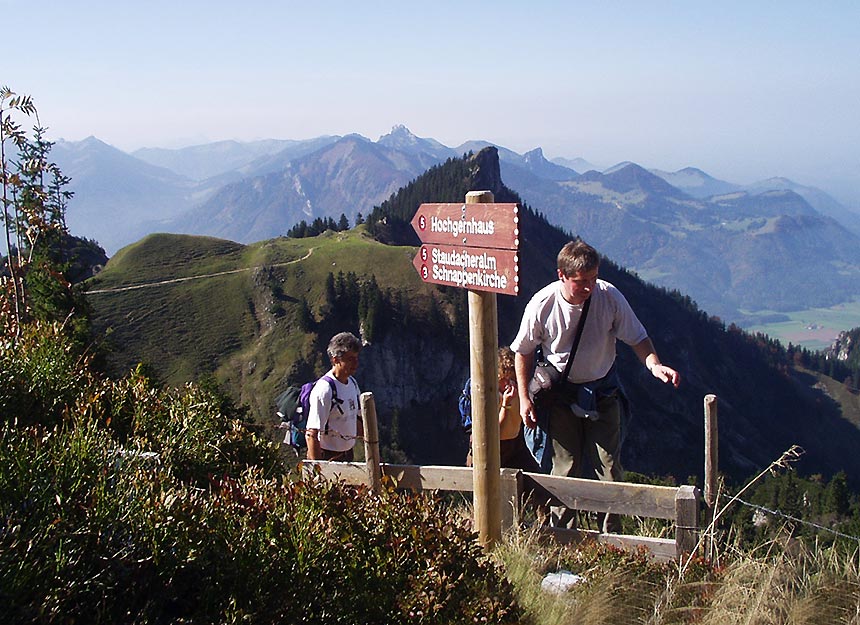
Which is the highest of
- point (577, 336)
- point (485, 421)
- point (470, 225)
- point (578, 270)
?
point (470, 225)

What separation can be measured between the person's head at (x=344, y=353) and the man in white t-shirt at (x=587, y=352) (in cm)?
158

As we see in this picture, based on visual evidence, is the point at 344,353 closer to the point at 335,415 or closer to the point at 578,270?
the point at 335,415

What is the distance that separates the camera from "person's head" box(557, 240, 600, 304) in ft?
19.3

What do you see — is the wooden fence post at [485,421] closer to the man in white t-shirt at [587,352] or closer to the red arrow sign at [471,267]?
the red arrow sign at [471,267]

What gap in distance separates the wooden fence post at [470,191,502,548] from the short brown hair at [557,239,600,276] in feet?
3.23

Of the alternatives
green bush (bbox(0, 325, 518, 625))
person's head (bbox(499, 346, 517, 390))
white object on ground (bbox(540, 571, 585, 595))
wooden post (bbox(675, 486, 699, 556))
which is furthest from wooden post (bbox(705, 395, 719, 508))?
green bush (bbox(0, 325, 518, 625))

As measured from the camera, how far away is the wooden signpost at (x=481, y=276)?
15.3ft

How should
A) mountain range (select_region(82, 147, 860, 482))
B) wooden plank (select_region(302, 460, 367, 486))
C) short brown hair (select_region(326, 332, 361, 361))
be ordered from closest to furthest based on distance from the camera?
Result: wooden plank (select_region(302, 460, 367, 486)), short brown hair (select_region(326, 332, 361, 361)), mountain range (select_region(82, 147, 860, 482))

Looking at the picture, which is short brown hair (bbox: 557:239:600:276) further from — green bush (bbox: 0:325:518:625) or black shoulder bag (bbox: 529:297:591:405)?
green bush (bbox: 0:325:518:625)

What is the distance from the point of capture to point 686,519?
540cm

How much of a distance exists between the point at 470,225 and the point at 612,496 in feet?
7.82

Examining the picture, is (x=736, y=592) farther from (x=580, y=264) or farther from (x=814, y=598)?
(x=580, y=264)

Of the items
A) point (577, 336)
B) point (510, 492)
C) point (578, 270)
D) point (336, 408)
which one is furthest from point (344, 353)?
point (578, 270)

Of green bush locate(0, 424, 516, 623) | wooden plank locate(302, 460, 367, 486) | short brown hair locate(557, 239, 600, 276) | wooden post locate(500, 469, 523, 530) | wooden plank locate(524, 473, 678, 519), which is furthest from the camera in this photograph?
wooden plank locate(302, 460, 367, 486)
